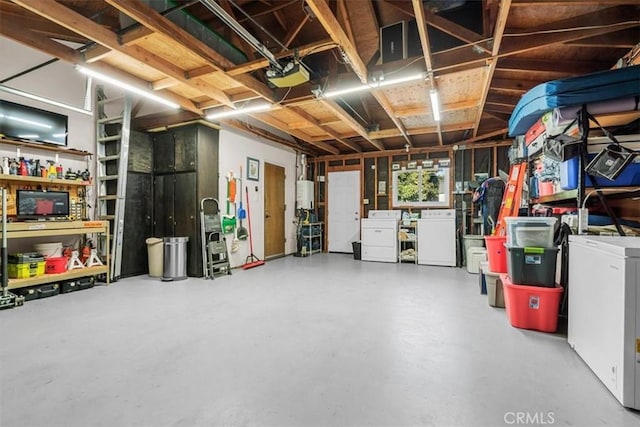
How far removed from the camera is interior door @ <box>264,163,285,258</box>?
275 inches

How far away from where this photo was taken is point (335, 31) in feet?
8.89

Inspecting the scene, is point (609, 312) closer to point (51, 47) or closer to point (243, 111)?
point (243, 111)

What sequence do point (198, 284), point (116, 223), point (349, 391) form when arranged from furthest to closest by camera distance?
point (116, 223) → point (198, 284) → point (349, 391)

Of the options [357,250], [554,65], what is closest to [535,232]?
[554,65]

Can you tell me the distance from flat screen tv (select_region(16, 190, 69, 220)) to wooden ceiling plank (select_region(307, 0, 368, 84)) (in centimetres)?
454

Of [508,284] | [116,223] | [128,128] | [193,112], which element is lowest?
[508,284]

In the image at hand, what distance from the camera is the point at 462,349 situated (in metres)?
2.35

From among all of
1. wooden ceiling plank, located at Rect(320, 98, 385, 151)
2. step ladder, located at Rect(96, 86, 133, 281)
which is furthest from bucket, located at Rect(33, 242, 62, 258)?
wooden ceiling plank, located at Rect(320, 98, 385, 151)

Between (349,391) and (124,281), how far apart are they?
4617 mm

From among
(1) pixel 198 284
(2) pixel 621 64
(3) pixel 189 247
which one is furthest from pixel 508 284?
(3) pixel 189 247

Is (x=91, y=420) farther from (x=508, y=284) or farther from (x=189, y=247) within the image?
(x=189, y=247)

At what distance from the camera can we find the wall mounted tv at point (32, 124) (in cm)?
396

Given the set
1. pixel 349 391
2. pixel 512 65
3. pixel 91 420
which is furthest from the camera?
pixel 512 65

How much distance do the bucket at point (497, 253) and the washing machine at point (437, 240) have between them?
285cm
